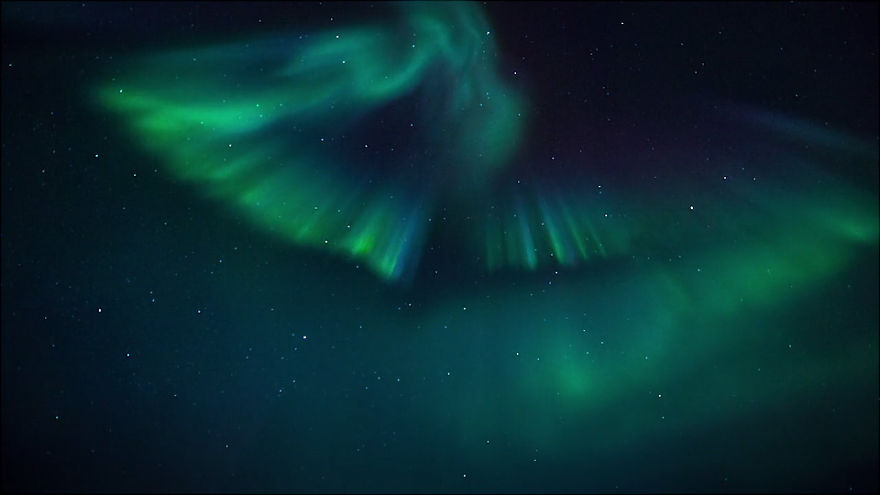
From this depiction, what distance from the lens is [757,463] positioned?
0.93 metres

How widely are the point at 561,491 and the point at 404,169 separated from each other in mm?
531

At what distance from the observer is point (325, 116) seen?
0.90 m

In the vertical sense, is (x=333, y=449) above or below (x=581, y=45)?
below

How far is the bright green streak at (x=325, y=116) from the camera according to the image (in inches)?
34.3

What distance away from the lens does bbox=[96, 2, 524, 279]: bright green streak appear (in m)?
0.87

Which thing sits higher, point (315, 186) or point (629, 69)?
point (629, 69)

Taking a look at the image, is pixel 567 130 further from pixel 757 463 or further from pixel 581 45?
pixel 757 463

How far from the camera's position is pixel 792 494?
0.94m

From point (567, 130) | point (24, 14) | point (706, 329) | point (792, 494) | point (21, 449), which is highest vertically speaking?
point (24, 14)

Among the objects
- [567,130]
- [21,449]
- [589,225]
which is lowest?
[21,449]

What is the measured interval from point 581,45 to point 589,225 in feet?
0.87

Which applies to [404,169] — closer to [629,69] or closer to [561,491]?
[629,69]

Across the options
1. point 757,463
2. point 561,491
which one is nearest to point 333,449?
point 561,491

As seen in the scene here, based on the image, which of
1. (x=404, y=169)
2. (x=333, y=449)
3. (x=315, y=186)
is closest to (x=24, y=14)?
(x=315, y=186)
